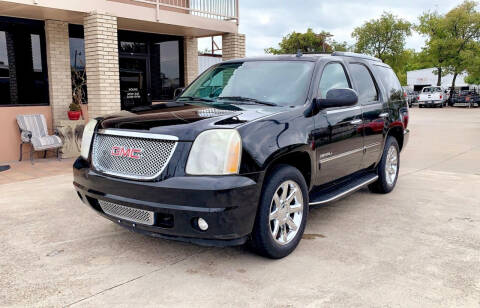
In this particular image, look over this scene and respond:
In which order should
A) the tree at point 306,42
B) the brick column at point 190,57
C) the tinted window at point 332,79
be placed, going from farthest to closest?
the tree at point 306,42
the brick column at point 190,57
the tinted window at point 332,79

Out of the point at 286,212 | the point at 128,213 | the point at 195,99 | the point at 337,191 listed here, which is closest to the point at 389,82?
the point at 337,191

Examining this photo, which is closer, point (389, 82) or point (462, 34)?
point (389, 82)

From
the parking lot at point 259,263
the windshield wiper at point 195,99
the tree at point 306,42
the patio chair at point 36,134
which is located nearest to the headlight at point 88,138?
the parking lot at point 259,263

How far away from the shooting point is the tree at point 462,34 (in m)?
38.4

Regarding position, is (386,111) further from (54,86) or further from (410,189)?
(54,86)

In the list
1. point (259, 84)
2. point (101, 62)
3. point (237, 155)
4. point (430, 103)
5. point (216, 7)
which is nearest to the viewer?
point (237, 155)

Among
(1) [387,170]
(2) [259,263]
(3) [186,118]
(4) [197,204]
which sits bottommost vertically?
(2) [259,263]

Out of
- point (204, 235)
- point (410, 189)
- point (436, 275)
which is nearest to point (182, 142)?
point (204, 235)

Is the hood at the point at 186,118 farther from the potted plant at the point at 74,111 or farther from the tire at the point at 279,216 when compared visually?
the potted plant at the point at 74,111

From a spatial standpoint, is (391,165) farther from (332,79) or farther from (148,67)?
(148,67)

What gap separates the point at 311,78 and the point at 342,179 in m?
1.23

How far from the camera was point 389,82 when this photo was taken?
6.20 metres

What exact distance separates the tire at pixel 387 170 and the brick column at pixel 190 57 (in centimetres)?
821

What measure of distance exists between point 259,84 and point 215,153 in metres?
1.55
